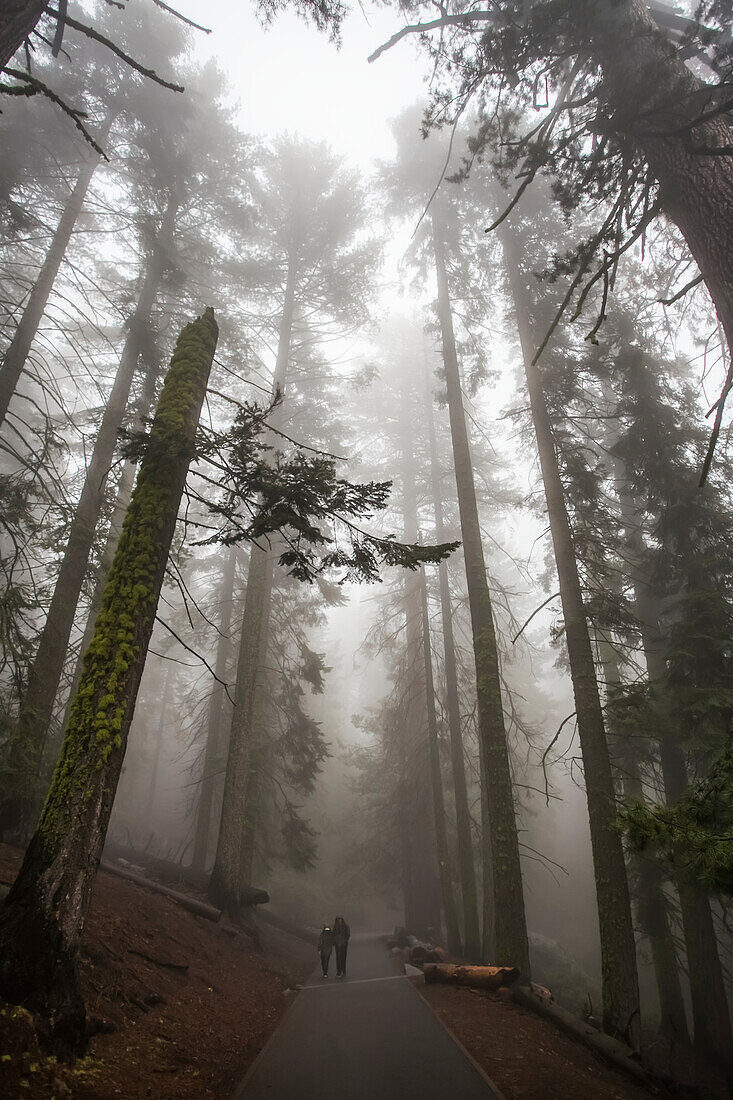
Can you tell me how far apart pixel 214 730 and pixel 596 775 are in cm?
1274

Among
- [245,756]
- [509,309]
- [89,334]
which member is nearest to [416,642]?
[245,756]

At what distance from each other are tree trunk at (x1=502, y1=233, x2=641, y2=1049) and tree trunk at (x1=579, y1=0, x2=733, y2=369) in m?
3.12

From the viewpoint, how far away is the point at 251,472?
5504mm

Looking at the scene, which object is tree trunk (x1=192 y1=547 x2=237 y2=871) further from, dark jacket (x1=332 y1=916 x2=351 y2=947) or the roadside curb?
the roadside curb

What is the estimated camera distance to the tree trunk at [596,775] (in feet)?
22.9

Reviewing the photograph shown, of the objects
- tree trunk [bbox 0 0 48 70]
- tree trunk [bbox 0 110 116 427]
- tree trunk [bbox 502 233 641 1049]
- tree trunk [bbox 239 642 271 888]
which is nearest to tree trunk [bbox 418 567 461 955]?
tree trunk [bbox 239 642 271 888]

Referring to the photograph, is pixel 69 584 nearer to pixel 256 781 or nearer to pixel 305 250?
pixel 256 781

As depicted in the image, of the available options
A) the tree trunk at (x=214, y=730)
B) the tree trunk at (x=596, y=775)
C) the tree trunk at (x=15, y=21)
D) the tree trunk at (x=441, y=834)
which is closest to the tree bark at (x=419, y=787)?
the tree trunk at (x=441, y=834)

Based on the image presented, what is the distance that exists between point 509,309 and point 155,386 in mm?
8966

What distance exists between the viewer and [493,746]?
9.20m

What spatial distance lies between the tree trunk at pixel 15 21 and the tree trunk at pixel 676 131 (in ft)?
16.2

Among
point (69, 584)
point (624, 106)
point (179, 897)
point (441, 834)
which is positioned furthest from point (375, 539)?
point (441, 834)

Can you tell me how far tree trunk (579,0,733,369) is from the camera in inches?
168

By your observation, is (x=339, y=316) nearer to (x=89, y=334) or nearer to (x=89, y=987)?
(x=89, y=334)
